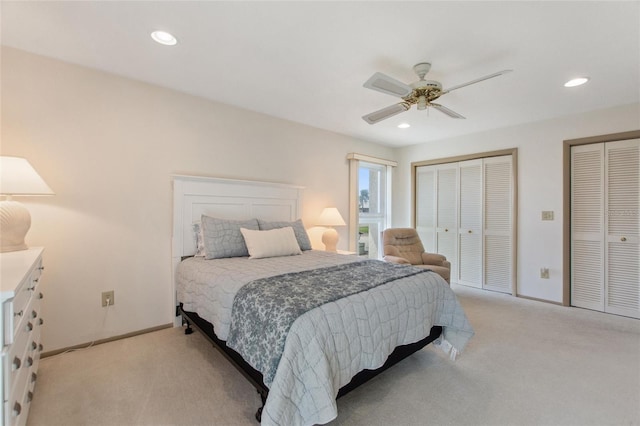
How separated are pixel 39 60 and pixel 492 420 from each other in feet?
13.0

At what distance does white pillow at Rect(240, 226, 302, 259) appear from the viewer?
8.75 ft

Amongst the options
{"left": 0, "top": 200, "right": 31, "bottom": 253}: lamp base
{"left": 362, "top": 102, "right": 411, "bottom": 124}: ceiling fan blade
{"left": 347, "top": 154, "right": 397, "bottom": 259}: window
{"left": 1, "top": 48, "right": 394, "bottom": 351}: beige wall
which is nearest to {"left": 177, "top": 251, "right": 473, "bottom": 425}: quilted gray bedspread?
{"left": 1, "top": 48, "right": 394, "bottom": 351}: beige wall

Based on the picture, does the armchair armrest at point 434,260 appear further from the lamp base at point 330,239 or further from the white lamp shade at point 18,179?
the white lamp shade at point 18,179

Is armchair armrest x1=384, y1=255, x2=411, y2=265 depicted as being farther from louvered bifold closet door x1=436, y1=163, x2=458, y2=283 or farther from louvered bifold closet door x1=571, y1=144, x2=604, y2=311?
louvered bifold closet door x1=571, y1=144, x2=604, y2=311

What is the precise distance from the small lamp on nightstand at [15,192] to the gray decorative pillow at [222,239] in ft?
3.73

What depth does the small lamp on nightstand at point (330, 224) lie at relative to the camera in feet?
12.1

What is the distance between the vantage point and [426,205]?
16.1 ft

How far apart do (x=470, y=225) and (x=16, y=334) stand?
190 inches

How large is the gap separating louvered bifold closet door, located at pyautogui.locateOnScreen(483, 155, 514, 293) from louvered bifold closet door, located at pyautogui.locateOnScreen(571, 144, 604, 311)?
0.65 meters

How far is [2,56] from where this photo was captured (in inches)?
80.7

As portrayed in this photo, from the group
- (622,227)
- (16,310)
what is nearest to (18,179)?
(16,310)

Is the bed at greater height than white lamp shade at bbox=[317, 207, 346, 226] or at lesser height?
lesser

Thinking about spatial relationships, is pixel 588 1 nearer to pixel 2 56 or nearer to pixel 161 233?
pixel 161 233

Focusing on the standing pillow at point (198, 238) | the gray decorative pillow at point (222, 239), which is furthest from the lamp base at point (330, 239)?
the standing pillow at point (198, 238)
